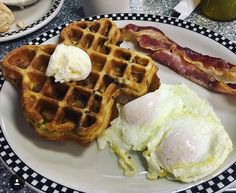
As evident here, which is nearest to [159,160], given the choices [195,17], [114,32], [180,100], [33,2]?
[180,100]

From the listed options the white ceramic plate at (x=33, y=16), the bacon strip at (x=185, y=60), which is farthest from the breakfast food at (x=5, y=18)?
the bacon strip at (x=185, y=60)

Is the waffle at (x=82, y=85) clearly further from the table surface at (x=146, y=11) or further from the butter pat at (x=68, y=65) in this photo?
the table surface at (x=146, y=11)

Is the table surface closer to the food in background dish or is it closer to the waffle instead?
the food in background dish

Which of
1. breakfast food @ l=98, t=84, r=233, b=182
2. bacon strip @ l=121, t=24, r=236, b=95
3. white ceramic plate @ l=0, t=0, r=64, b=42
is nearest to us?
breakfast food @ l=98, t=84, r=233, b=182

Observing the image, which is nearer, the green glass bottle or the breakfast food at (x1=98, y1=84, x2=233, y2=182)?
the breakfast food at (x1=98, y1=84, x2=233, y2=182)

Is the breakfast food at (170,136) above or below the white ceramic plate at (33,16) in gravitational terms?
above

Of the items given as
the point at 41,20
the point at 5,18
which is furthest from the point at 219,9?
the point at 5,18

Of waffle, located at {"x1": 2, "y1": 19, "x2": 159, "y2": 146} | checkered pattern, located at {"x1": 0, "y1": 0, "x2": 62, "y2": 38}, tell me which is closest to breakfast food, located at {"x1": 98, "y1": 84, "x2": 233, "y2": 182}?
waffle, located at {"x1": 2, "y1": 19, "x2": 159, "y2": 146}

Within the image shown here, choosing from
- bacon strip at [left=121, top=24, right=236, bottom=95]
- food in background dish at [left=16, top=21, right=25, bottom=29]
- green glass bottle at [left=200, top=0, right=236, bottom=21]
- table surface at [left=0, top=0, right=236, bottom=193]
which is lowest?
food in background dish at [left=16, top=21, right=25, bottom=29]
